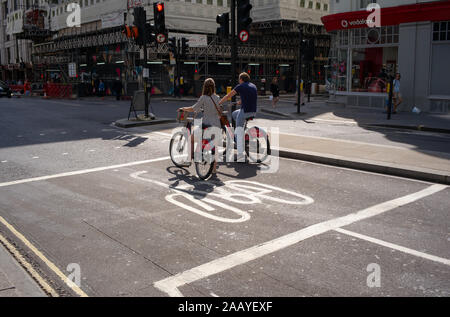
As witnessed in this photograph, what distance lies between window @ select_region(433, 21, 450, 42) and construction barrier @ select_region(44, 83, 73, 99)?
30705 mm

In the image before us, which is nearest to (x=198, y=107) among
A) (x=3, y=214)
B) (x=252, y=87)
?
(x=252, y=87)

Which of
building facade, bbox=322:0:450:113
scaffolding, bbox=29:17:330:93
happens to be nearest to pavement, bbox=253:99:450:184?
building facade, bbox=322:0:450:113

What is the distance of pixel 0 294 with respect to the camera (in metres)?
3.93

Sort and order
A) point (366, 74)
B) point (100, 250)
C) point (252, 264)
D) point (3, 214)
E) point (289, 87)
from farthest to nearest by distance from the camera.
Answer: point (289, 87) → point (366, 74) → point (3, 214) → point (100, 250) → point (252, 264)

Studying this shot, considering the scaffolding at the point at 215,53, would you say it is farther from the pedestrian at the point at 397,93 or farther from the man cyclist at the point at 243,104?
the man cyclist at the point at 243,104

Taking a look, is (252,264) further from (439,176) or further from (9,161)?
(9,161)

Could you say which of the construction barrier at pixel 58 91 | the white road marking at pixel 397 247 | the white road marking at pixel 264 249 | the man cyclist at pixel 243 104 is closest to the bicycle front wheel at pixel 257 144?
the man cyclist at pixel 243 104

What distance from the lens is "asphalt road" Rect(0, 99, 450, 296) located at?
437cm

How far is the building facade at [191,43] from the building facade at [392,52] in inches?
703

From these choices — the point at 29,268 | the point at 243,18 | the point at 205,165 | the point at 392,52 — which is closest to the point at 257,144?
the point at 205,165

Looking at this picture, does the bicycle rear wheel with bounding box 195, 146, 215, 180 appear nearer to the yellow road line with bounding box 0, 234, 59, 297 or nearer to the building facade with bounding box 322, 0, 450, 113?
the yellow road line with bounding box 0, 234, 59, 297

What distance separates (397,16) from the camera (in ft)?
70.8

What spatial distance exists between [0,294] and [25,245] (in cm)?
151

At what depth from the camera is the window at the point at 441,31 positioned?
2045 cm
